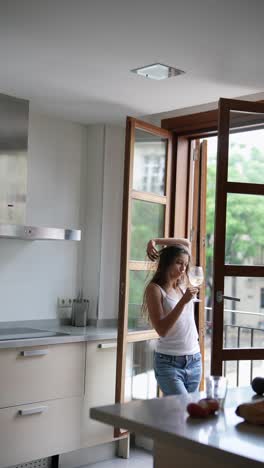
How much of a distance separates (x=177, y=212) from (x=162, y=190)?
25 centimetres

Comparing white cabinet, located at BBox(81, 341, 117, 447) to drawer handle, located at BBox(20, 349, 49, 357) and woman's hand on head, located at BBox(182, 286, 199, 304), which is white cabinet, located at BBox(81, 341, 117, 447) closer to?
drawer handle, located at BBox(20, 349, 49, 357)

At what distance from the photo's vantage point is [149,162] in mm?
4312

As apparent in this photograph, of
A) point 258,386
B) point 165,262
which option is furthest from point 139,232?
point 258,386

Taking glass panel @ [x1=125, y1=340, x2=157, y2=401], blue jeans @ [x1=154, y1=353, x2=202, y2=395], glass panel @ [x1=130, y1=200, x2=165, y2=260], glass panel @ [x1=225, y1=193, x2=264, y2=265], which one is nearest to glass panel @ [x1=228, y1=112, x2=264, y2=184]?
glass panel @ [x1=225, y1=193, x2=264, y2=265]

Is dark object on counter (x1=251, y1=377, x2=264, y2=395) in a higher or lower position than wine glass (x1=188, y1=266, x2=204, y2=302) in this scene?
lower

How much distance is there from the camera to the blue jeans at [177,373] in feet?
10.5

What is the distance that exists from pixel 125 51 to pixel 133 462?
2758 mm

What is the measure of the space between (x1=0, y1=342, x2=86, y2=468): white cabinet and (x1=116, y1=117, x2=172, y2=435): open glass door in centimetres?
31

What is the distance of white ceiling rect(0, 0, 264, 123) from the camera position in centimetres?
250

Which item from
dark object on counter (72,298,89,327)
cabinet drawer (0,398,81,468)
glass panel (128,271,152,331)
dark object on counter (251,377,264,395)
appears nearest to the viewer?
dark object on counter (251,377,264,395)

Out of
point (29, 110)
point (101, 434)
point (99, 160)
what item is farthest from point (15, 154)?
point (101, 434)

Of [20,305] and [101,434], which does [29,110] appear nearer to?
[20,305]

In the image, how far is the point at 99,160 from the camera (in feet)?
15.4

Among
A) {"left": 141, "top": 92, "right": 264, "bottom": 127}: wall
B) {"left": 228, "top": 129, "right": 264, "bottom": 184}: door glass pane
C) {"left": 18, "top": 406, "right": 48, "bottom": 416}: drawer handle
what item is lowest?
{"left": 18, "top": 406, "right": 48, "bottom": 416}: drawer handle
